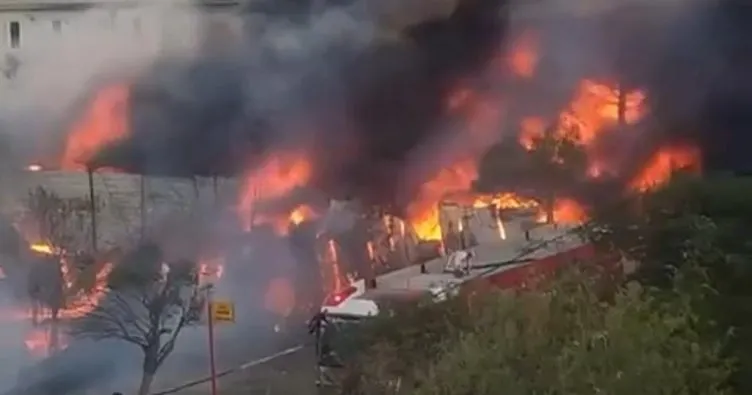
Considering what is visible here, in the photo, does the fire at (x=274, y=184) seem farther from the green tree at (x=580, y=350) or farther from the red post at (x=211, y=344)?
the green tree at (x=580, y=350)

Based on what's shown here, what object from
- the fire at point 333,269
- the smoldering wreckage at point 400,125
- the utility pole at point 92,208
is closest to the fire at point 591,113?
the smoldering wreckage at point 400,125

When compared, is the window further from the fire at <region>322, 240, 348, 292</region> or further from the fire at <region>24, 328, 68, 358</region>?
the fire at <region>322, 240, 348, 292</region>

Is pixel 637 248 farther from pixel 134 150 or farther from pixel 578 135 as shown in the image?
pixel 134 150

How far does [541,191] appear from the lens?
3.16 meters

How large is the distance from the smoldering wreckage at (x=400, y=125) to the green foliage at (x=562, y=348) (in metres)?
0.21

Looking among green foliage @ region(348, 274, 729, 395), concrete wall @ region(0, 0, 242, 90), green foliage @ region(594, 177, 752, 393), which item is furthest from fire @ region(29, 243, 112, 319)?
green foliage @ region(594, 177, 752, 393)

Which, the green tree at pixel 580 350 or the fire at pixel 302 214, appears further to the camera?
the fire at pixel 302 214

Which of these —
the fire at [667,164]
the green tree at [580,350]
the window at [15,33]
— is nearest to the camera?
the green tree at [580,350]

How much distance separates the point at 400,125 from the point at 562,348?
0.71 metres

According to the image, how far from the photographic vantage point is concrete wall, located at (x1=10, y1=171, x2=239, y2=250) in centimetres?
335

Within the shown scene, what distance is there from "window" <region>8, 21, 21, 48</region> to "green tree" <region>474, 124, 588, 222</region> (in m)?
1.34

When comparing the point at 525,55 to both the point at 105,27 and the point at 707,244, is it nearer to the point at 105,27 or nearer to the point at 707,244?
the point at 707,244

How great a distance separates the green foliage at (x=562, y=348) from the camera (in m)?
2.96

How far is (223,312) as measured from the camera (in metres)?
3.30
